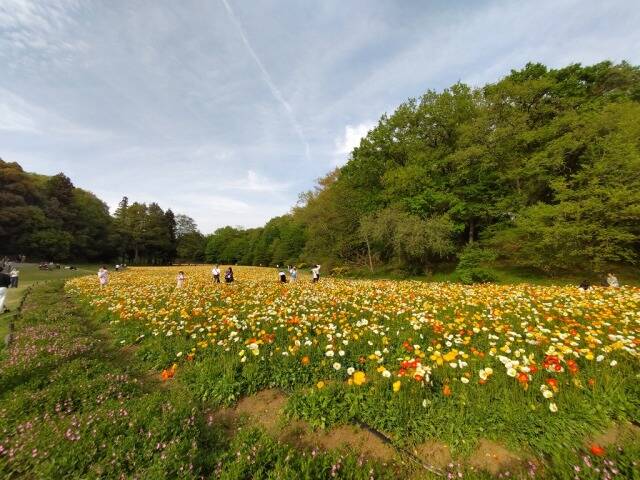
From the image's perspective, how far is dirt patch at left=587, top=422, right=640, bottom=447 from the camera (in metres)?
3.47

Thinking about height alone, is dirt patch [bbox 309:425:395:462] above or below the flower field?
below

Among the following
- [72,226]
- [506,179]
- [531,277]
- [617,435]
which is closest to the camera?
[617,435]

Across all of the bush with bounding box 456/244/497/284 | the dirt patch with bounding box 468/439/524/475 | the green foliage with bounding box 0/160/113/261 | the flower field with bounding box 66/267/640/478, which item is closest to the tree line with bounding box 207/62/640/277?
the bush with bounding box 456/244/497/284

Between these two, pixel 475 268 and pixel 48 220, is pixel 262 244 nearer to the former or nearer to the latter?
pixel 48 220

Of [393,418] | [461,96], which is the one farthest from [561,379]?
[461,96]

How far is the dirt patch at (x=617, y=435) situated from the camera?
11.4 ft

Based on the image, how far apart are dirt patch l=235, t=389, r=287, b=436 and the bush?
73.5ft

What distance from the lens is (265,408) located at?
4.75 metres

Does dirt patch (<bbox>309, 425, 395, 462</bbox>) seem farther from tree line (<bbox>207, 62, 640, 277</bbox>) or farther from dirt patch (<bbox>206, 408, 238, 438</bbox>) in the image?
tree line (<bbox>207, 62, 640, 277</bbox>)

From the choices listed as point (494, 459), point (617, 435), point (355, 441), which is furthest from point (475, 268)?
point (355, 441)

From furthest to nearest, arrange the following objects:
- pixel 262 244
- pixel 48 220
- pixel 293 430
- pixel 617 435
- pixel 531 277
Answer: pixel 262 244
pixel 48 220
pixel 531 277
pixel 293 430
pixel 617 435

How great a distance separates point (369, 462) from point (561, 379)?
→ 337cm

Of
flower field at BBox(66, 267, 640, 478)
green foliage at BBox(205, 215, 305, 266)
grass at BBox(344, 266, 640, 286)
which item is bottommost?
grass at BBox(344, 266, 640, 286)

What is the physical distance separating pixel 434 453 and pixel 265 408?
2.68 metres
